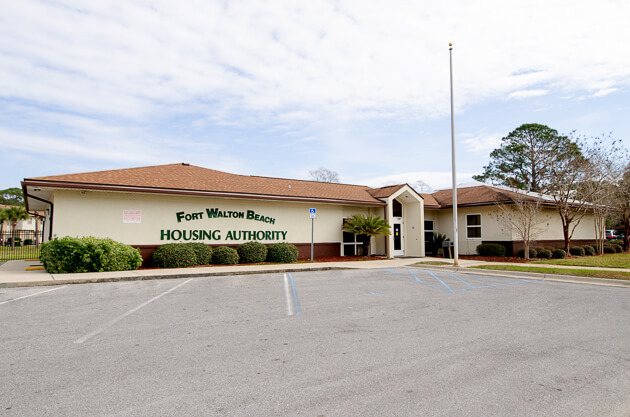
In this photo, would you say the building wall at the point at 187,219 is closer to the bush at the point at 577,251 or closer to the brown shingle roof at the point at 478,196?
the brown shingle roof at the point at 478,196

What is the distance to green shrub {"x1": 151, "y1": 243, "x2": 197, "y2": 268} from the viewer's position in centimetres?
1623

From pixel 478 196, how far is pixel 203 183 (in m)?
16.2

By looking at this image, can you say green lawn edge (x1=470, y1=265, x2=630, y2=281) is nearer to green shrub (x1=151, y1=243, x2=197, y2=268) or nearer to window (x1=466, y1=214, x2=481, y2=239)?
window (x1=466, y1=214, x2=481, y2=239)

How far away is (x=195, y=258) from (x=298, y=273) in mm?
4614

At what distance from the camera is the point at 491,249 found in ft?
74.2

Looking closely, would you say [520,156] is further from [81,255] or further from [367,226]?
[81,255]

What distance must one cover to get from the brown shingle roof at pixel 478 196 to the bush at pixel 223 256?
14.1 metres

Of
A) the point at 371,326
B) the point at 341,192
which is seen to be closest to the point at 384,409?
the point at 371,326

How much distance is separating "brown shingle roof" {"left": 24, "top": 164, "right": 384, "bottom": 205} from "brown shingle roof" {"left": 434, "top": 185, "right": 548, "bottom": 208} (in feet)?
17.6

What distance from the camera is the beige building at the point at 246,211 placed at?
53.2 feet

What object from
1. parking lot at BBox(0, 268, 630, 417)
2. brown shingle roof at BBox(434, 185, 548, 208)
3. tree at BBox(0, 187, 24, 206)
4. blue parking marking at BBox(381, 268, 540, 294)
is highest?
tree at BBox(0, 187, 24, 206)

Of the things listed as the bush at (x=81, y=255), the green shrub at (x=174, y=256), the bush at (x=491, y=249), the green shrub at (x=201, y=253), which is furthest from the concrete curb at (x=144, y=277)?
the bush at (x=491, y=249)

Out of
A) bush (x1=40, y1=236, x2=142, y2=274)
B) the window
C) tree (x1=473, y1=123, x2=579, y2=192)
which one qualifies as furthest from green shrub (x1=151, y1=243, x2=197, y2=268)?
tree (x1=473, y1=123, x2=579, y2=192)

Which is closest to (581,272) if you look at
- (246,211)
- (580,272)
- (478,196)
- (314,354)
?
(580,272)
